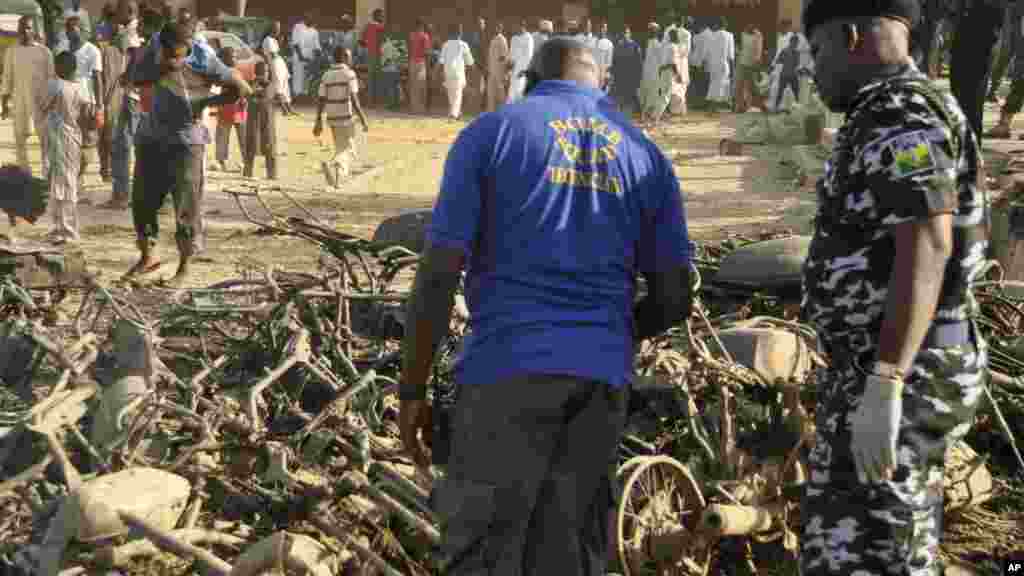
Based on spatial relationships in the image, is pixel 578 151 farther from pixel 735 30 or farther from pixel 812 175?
pixel 735 30

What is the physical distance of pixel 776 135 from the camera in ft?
70.6

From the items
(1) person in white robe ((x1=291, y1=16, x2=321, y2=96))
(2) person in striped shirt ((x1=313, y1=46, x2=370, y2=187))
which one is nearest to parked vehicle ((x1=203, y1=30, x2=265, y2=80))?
(2) person in striped shirt ((x1=313, y1=46, x2=370, y2=187))

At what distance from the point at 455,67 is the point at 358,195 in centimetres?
1219

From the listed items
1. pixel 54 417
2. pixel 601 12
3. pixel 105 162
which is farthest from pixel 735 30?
pixel 54 417

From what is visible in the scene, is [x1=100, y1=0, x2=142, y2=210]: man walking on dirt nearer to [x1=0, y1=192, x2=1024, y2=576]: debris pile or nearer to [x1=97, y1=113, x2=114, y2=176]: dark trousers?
[x1=97, y1=113, x2=114, y2=176]: dark trousers

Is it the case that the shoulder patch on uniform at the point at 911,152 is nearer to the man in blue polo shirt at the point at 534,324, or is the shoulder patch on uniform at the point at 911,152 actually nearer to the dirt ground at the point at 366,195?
the man in blue polo shirt at the point at 534,324

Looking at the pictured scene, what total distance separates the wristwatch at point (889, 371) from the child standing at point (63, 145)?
8.89 metres

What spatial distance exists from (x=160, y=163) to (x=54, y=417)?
5.03 meters

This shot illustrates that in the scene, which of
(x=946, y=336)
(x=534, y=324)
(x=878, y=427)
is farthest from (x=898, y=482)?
(x=534, y=324)

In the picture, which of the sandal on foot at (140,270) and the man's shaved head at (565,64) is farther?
the sandal on foot at (140,270)

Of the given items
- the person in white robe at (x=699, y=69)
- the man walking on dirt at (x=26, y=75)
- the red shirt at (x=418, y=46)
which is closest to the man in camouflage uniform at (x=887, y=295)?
the man walking on dirt at (x=26, y=75)

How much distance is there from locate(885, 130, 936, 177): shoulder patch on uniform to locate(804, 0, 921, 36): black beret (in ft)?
0.97

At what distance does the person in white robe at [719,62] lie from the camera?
29531mm

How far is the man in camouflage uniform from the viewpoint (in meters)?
2.90
